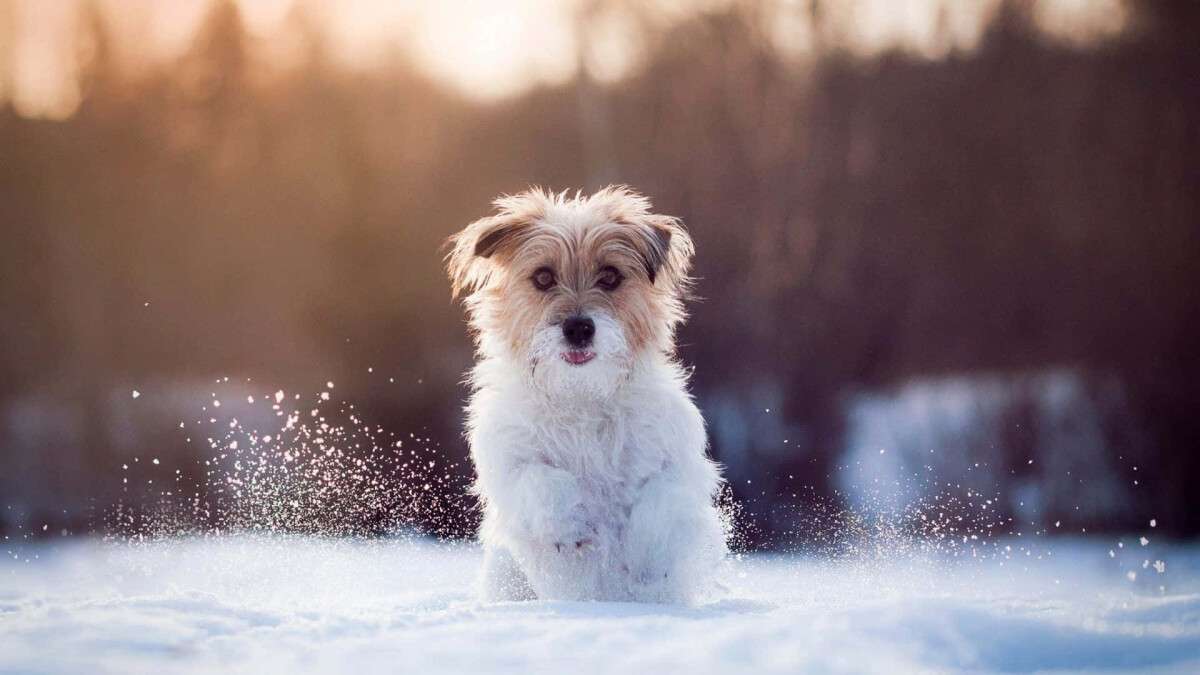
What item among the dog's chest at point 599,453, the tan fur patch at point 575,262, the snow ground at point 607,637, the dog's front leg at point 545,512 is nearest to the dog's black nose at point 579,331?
the tan fur patch at point 575,262

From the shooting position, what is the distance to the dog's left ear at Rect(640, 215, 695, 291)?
475cm

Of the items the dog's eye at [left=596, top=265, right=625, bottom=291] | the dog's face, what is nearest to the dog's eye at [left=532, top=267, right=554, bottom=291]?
the dog's face

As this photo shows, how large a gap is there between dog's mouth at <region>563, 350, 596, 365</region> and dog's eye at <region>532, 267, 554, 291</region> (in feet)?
1.38

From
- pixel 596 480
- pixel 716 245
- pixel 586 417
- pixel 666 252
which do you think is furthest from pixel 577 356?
pixel 716 245

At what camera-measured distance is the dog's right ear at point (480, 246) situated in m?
4.86

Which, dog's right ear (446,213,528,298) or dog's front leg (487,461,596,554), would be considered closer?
dog's front leg (487,461,596,554)

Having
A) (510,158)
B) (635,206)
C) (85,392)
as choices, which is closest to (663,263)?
(635,206)

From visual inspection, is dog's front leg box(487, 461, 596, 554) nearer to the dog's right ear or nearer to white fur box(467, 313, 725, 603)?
white fur box(467, 313, 725, 603)

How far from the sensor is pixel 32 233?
424 inches

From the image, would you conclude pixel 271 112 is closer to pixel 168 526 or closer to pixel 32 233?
pixel 32 233

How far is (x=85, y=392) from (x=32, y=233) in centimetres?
172

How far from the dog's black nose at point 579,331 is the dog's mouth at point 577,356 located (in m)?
0.03

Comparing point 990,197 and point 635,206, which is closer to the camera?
point 635,206

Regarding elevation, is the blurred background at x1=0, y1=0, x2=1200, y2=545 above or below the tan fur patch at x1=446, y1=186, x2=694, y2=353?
above
